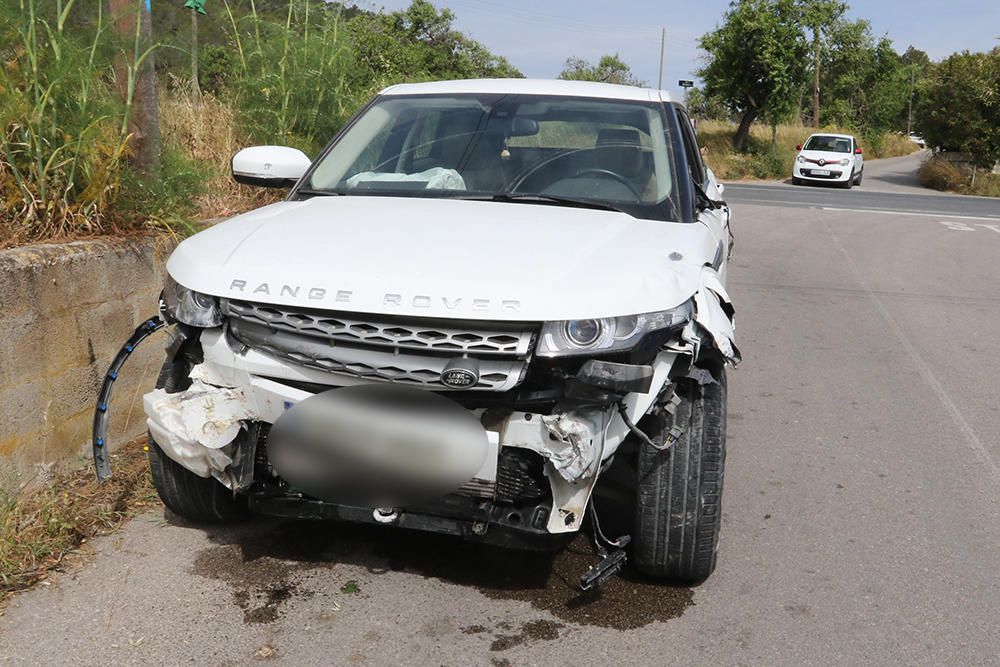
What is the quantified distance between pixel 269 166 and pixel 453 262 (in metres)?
1.83

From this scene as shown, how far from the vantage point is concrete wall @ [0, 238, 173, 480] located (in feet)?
13.1

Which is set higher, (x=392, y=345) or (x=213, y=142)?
(x=213, y=142)

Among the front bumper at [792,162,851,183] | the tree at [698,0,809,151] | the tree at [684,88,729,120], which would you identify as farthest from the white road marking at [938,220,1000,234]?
the tree at [684,88,729,120]

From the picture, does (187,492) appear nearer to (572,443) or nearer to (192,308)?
(192,308)

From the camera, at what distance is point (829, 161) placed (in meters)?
31.4

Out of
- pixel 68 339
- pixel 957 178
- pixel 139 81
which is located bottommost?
pixel 957 178

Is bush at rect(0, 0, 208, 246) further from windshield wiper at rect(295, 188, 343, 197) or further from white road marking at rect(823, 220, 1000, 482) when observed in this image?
white road marking at rect(823, 220, 1000, 482)

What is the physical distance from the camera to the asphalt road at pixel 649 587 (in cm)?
321

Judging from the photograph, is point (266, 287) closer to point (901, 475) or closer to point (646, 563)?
point (646, 563)

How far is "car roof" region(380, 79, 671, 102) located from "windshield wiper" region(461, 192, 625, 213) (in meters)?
0.88

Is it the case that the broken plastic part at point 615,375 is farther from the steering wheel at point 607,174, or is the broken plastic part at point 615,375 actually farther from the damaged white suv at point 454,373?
the steering wheel at point 607,174

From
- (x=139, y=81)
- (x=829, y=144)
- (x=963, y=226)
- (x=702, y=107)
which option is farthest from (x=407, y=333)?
(x=702, y=107)

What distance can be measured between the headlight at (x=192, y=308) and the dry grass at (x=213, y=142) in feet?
9.67

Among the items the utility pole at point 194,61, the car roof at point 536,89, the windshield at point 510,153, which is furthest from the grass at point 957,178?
the windshield at point 510,153
